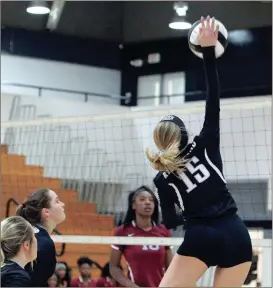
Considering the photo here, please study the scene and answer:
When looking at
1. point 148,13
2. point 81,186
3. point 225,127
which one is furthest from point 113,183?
point 148,13

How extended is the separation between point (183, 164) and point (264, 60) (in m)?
12.6

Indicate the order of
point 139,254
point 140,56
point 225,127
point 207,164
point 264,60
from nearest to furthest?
point 207,164, point 139,254, point 225,127, point 264,60, point 140,56

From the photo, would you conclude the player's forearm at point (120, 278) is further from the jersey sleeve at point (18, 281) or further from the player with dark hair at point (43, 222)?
the jersey sleeve at point (18, 281)

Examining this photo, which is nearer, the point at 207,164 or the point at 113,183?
the point at 207,164

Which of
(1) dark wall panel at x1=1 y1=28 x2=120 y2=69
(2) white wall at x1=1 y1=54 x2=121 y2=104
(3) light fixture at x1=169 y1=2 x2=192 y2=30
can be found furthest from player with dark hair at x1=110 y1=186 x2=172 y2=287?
(1) dark wall panel at x1=1 y1=28 x2=120 y2=69

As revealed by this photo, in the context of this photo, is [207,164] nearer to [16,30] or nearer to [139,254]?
[139,254]

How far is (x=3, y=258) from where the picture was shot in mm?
3727

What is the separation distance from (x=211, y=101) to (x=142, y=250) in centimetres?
252

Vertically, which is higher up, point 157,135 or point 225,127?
point 225,127

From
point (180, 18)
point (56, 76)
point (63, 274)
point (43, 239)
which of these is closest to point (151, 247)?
point (43, 239)

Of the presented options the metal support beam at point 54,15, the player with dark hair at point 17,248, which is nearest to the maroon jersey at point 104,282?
the player with dark hair at point 17,248

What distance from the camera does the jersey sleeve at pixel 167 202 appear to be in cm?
359

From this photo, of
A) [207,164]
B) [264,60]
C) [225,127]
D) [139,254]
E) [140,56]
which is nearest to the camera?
[207,164]

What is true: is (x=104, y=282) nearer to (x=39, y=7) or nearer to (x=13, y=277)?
(x=13, y=277)
